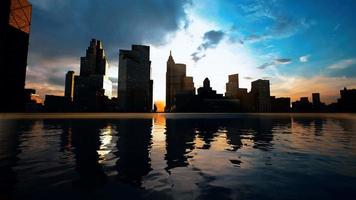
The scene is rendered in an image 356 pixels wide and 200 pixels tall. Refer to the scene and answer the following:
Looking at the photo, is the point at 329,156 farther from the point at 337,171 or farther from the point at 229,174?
the point at 229,174

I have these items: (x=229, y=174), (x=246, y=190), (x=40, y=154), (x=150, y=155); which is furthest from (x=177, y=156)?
(x=40, y=154)

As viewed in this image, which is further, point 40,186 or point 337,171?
point 337,171

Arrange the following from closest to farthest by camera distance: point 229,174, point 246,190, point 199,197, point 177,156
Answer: point 199,197
point 246,190
point 229,174
point 177,156

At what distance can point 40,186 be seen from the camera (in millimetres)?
12297

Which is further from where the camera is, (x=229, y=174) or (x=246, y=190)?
(x=229, y=174)

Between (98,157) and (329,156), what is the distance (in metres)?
21.9

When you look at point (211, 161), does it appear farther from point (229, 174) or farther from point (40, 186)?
point (40, 186)

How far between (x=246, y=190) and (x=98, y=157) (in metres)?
13.8

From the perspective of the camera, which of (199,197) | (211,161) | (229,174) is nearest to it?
(199,197)

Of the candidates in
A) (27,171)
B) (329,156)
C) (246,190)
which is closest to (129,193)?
(246,190)

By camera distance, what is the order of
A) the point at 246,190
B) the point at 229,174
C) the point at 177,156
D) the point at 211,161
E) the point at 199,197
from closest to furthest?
the point at 199,197 < the point at 246,190 < the point at 229,174 < the point at 211,161 < the point at 177,156

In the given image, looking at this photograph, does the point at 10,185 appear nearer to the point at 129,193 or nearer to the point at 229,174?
the point at 129,193

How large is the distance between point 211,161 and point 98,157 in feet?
33.6

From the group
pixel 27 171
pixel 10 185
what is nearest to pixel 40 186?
pixel 10 185
